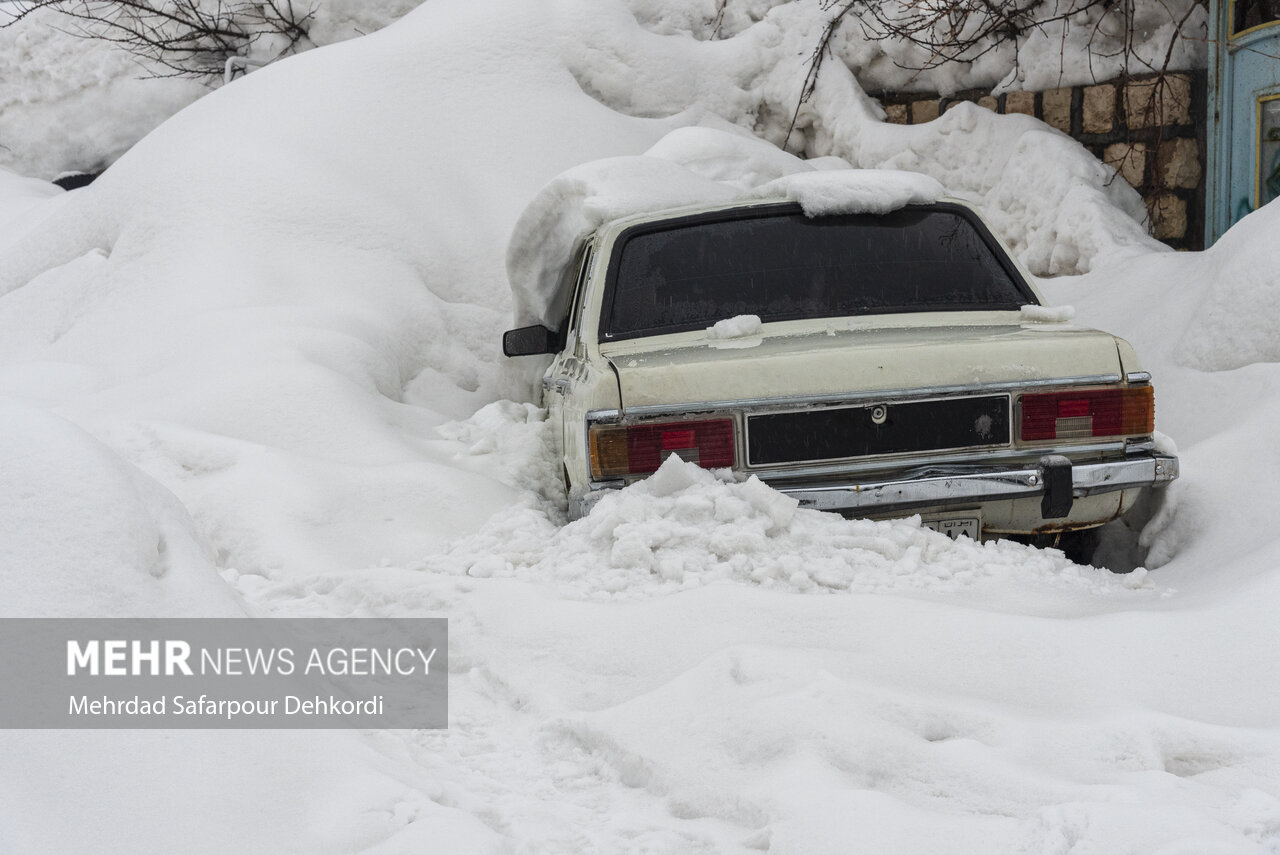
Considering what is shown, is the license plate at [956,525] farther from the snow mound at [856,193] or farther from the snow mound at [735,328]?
the snow mound at [856,193]

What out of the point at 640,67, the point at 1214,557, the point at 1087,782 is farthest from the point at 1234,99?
the point at 1087,782

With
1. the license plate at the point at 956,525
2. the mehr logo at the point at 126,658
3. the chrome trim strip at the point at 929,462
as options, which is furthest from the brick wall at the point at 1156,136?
the mehr logo at the point at 126,658

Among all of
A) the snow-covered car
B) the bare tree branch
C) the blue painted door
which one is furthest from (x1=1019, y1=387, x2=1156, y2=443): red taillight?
the bare tree branch

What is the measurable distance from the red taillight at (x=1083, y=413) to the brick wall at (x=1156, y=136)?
4681 millimetres

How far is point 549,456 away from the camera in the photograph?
4.92m

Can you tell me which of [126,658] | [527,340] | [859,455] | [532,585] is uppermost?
[527,340]

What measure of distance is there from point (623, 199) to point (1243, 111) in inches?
166

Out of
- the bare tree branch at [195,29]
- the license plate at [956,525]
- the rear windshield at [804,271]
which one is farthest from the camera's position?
the bare tree branch at [195,29]

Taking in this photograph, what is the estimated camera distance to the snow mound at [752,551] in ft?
9.96

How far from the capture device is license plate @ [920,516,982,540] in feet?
11.0

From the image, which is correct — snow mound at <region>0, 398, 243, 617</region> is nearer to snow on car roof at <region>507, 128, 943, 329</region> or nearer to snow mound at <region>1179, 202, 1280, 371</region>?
snow on car roof at <region>507, 128, 943, 329</region>

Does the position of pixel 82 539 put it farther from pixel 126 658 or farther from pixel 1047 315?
pixel 1047 315

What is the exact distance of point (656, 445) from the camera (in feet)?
10.7

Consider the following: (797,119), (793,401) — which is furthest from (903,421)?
(797,119)
